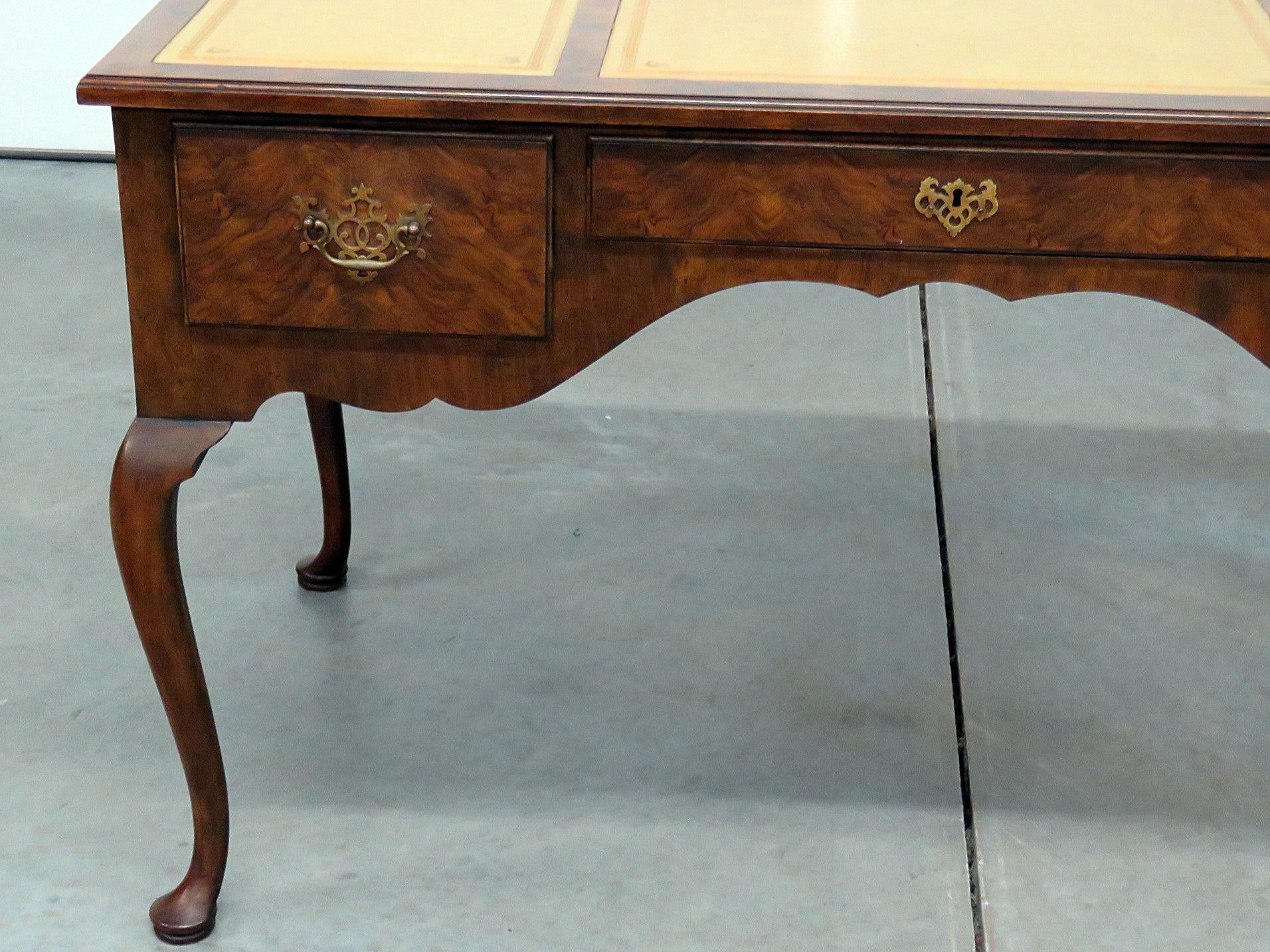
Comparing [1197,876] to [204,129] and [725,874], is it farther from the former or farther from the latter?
[204,129]

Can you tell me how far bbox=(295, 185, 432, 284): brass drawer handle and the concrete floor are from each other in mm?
798

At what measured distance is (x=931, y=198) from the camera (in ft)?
4.90

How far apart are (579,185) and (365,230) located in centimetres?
22

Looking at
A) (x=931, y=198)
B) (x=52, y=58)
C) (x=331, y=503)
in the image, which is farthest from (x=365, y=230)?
(x=52, y=58)

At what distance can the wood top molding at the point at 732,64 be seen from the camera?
1448mm

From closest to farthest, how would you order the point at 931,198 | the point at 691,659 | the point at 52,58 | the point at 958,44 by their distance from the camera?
the point at 931,198
the point at 958,44
the point at 691,659
the point at 52,58

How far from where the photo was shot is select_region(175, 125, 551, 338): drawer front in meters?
1.49

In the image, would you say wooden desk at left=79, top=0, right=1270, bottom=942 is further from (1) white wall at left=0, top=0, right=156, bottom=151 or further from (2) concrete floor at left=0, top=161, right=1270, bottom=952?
(1) white wall at left=0, top=0, right=156, bottom=151

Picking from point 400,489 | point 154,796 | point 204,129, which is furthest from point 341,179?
point 400,489

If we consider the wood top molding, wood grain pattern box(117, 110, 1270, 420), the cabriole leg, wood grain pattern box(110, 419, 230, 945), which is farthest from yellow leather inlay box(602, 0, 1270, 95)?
the cabriole leg

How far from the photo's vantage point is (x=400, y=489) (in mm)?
2709

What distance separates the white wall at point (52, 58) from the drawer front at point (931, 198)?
293cm

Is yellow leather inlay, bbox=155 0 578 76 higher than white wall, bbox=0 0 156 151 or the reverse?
higher

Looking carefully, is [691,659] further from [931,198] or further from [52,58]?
[52,58]
